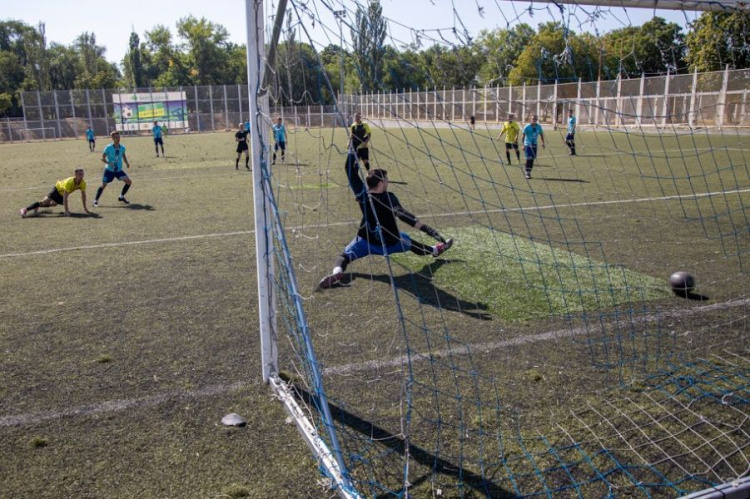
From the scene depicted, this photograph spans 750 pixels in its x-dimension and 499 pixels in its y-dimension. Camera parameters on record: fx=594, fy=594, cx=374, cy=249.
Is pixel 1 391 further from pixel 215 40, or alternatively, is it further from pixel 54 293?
pixel 215 40

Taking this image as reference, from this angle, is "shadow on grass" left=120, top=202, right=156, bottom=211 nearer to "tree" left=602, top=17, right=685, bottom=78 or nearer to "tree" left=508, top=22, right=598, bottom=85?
"tree" left=508, top=22, right=598, bottom=85

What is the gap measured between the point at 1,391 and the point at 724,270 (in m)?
7.01

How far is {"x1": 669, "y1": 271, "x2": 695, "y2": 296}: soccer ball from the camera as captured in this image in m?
5.75

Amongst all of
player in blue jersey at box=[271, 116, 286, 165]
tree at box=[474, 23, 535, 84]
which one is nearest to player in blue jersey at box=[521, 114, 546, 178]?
tree at box=[474, 23, 535, 84]

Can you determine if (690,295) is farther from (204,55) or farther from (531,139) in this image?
(204,55)

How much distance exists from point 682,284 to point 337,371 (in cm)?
357

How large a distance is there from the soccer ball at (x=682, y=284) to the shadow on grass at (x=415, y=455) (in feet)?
11.9

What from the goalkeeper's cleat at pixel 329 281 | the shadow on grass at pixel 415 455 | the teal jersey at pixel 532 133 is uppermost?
the teal jersey at pixel 532 133

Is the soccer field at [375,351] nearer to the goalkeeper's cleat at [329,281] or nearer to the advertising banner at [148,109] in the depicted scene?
the goalkeeper's cleat at [329,281]

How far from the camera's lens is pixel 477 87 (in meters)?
5.09

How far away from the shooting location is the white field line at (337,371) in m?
3.82

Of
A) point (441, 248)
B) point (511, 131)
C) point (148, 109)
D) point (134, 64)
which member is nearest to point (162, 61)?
point (134, 64)

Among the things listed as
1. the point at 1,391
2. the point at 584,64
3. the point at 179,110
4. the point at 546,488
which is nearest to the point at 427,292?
the point at 584,64

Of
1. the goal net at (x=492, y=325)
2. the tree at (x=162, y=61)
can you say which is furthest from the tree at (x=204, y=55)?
the goal net at (x=492, y=325)
